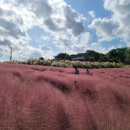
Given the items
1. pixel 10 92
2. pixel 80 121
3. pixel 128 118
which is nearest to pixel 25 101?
pixel 10 92

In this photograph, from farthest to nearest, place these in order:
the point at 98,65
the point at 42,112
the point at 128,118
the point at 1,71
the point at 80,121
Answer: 1. the point at 98,65
2. the point at 128,118
3. the point at 1,71
4. the point at 80,121
5. the point at 42,112

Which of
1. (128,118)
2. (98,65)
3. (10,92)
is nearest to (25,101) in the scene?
(10,92)

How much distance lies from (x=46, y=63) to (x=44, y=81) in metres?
25.1

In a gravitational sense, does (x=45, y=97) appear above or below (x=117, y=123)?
above

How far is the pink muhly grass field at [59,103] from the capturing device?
35.6ft

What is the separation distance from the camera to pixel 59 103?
40.7 feet

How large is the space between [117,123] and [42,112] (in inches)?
145

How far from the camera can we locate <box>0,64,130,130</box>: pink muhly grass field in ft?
35.6

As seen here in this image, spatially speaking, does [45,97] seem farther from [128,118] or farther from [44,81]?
[128,118]

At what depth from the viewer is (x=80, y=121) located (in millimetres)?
12211

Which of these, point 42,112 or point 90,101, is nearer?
point 42,112

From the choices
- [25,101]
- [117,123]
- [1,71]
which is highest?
[1,71]

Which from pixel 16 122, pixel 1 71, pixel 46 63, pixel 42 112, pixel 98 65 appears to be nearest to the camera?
pixel 16 122

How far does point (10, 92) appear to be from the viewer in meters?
11.8
